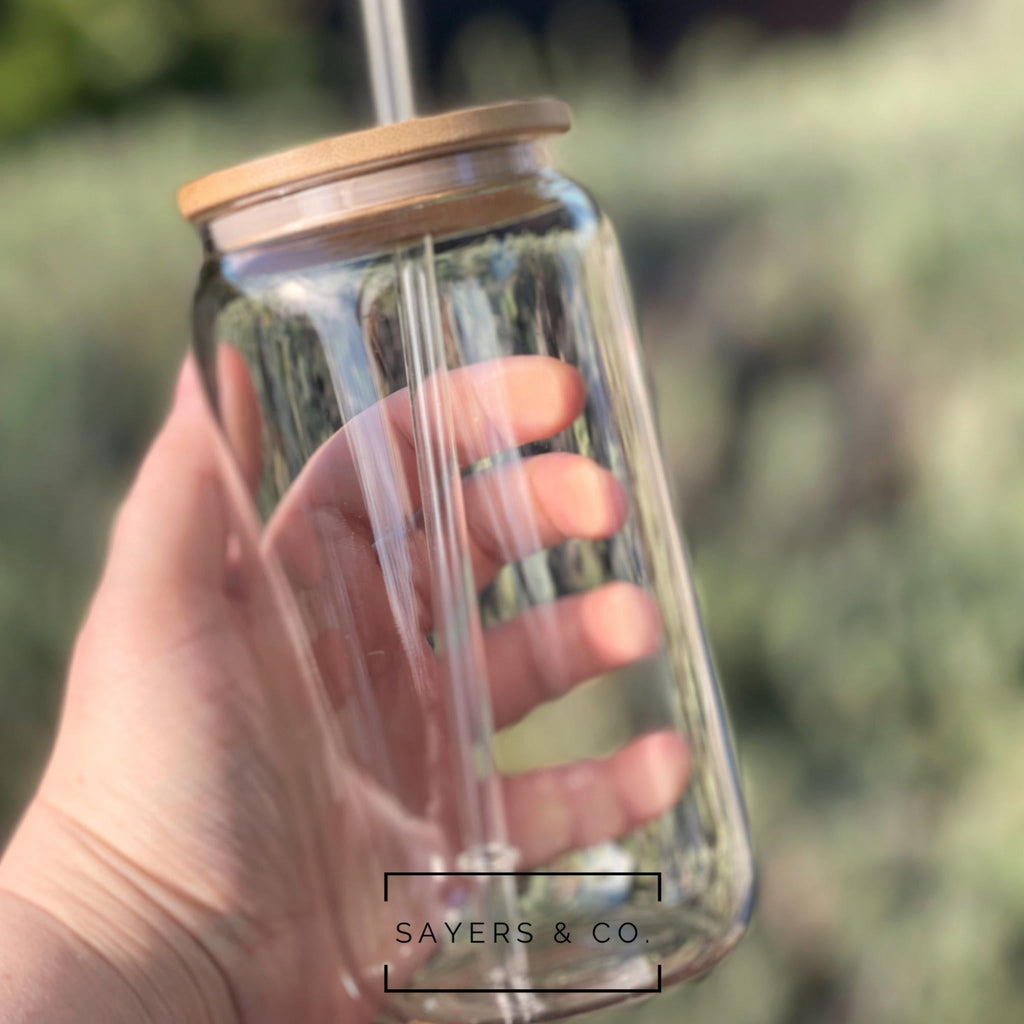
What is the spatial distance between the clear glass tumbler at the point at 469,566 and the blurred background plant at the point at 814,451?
0.84 metres

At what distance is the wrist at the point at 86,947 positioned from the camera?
2.28ft

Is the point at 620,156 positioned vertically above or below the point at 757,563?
above

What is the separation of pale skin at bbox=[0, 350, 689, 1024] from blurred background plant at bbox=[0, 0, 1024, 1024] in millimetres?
638

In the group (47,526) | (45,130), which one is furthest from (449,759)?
(45,130)

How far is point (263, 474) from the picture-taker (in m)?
0.65

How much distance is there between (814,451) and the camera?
154 centimetres

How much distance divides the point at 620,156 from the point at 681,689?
3.61 feet

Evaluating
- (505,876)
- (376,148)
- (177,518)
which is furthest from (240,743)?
(376,148)

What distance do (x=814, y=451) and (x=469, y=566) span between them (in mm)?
1009

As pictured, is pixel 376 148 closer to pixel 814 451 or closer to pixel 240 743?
pixel 240 743

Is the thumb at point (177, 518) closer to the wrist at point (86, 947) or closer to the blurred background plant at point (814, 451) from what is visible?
the wrist at point (86, 947)

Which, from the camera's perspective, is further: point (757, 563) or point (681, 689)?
point (757, 563)

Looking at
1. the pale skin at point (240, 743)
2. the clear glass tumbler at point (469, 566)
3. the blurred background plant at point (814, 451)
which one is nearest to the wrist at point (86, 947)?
the pale skin at point (240, 743)

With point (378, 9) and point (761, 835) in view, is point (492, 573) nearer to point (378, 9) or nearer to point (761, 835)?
point (378, 9)
